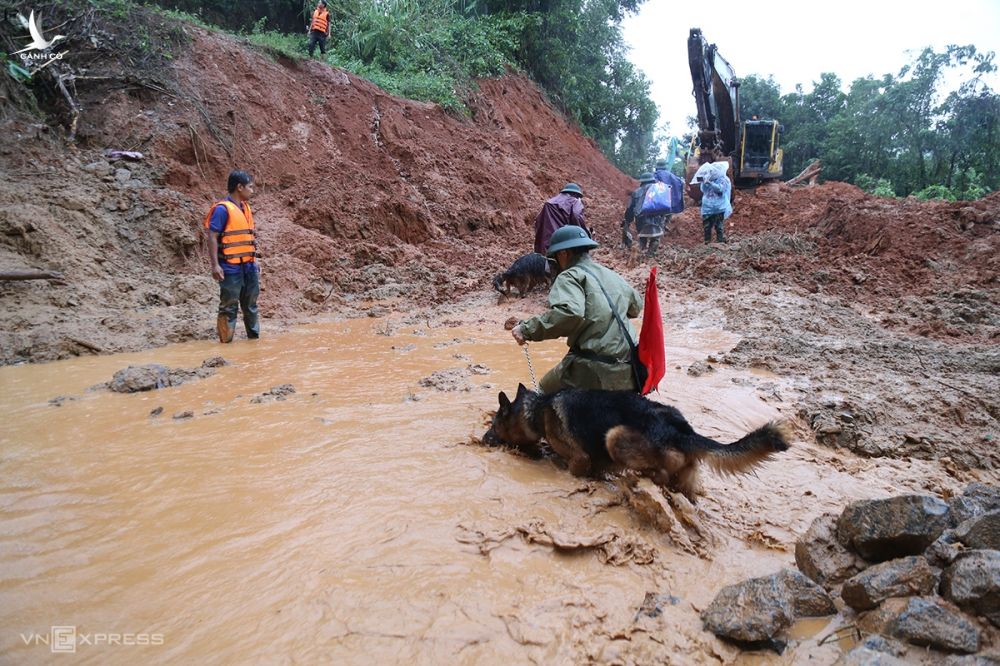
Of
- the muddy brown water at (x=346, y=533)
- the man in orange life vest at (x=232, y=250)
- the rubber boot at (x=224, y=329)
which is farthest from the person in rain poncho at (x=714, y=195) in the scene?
the rubber boot at (x=224, y=329)

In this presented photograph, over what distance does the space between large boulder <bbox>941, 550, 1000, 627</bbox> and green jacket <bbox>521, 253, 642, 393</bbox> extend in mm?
2105

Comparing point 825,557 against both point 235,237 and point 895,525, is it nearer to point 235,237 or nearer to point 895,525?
point 895,525

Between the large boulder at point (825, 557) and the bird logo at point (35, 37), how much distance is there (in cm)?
1273

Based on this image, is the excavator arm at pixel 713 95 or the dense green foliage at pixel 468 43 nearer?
the excavator arm at pixel 713 95

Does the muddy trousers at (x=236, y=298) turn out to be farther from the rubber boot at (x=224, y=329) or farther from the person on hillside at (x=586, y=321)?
the person on hillside at (x=586, y=321)

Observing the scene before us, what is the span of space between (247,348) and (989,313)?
9532mm

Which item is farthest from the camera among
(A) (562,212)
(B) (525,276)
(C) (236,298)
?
(B) (525,276)

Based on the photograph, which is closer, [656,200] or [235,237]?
[235,237]

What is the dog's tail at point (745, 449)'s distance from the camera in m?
2.61

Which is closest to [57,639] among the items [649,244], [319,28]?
[649,244]

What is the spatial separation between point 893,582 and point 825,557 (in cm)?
37

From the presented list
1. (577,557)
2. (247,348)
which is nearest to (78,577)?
(577,557)

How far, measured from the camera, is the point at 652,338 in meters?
3.55

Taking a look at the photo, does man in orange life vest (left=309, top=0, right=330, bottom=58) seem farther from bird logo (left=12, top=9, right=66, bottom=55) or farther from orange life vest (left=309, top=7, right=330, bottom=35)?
bird logo (left=12, top=9, right=66, bottom=55)
